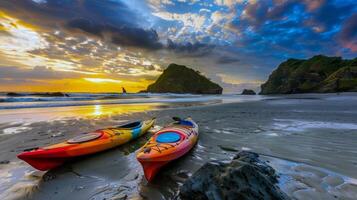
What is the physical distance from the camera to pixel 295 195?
2916mm

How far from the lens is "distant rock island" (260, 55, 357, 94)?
155 feet

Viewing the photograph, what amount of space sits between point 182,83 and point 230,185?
317ft

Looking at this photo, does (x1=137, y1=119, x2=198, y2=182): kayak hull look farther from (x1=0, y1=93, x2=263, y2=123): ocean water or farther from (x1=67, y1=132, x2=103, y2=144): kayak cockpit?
(x1=0, y1=93, x2=263, y2=123): ocean water

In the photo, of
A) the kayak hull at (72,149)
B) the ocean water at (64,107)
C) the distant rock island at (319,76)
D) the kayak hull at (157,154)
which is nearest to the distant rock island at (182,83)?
the distant rock island at (319,76)

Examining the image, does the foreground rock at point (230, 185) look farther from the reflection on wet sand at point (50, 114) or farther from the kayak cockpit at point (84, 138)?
the reflection on wet sand at point (50, 114)

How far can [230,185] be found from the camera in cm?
247

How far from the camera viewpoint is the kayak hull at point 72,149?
3.85 metres

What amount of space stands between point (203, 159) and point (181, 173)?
3.07 feet

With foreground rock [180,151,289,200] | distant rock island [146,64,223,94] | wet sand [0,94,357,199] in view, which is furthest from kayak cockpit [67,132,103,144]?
distant rock island [146,64,223,94]

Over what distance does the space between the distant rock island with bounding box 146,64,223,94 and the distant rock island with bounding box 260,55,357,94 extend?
98.4 ft

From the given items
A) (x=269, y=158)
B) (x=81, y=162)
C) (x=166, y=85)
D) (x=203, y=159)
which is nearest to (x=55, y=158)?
(x=81, y=162)

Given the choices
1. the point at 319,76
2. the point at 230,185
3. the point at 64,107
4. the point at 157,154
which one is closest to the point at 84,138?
the point at 157,154

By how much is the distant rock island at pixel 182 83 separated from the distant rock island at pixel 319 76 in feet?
98.4

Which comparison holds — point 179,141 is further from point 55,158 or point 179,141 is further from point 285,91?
point 285,91
